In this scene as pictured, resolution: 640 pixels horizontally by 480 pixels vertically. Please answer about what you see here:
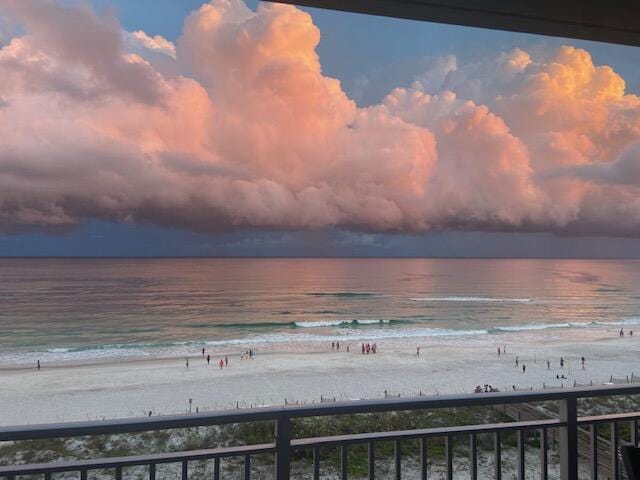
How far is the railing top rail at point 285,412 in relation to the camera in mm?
933

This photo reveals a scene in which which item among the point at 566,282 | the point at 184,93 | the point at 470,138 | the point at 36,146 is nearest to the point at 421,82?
the point at 470,138

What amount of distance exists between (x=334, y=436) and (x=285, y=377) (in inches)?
471

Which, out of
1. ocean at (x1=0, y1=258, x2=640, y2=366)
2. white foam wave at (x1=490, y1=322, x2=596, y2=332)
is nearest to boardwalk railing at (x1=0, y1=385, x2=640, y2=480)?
ocean at (x1=0, y1=258, x2=640, y2=366)

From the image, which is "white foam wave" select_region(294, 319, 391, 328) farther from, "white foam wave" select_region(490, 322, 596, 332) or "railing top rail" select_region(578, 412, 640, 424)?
"railing top rail" select_region(578, 412, 640, 424)

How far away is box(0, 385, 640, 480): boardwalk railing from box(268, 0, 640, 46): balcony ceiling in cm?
A: 103

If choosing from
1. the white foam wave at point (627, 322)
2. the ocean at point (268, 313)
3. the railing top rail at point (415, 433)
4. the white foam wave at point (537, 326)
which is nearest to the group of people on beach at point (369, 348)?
the ocean at point (268, 313)

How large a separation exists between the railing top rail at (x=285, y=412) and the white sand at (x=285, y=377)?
9.38 metres

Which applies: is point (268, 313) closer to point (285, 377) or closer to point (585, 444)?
point (285, 377)

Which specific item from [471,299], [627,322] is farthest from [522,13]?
[471,299]

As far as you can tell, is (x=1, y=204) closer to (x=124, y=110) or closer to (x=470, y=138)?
(x=124, y=110)

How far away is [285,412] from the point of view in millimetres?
1076

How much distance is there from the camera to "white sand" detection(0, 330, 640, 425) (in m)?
10.6

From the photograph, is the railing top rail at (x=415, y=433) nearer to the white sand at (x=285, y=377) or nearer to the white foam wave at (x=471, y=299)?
the white sand at (x=285, y=377)

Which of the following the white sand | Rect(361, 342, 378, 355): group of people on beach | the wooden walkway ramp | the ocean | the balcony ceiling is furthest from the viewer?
the ocean
